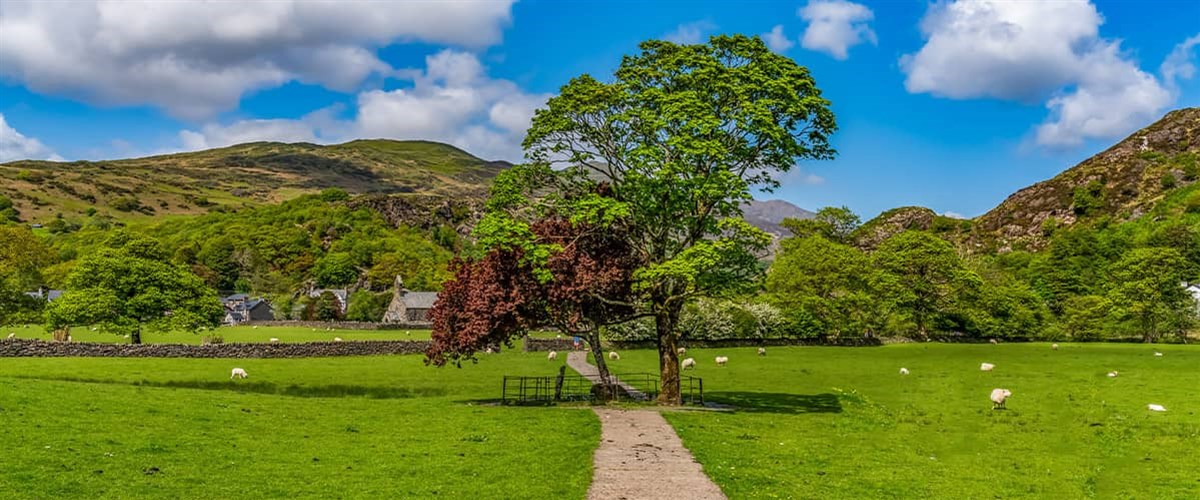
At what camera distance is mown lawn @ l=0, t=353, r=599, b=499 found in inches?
580

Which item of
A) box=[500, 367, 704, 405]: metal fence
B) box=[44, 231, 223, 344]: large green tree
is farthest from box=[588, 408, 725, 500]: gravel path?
box=[44, 231, 223, 344]: large green tree

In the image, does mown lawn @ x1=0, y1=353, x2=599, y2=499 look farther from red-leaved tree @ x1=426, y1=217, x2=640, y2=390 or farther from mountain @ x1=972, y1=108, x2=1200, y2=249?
mountain @ x1=972, y1=108, x2=1200, y2=249

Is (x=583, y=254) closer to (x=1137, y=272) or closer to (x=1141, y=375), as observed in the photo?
(x=1141, y=375)

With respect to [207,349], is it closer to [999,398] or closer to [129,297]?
[129,297]

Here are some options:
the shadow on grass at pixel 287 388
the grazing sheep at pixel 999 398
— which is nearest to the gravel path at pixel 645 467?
the grazing sheep at pixel 999 398

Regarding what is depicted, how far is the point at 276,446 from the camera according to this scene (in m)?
19.8

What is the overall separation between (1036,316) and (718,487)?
316 feet

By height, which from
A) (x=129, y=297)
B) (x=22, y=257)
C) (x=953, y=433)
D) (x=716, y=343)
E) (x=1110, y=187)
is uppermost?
(x=1110, y=187)

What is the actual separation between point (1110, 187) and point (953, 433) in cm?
16601

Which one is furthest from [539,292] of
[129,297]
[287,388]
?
[129,297]

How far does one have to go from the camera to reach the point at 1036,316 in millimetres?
95438

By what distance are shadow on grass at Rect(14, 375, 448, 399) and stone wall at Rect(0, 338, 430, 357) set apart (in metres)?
13.8

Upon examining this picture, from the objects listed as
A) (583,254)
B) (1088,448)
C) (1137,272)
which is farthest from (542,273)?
(1137,272)

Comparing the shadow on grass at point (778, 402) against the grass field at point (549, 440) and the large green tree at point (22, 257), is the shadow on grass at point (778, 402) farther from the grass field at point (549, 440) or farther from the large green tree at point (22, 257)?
the large green tree at point (22, 257)
